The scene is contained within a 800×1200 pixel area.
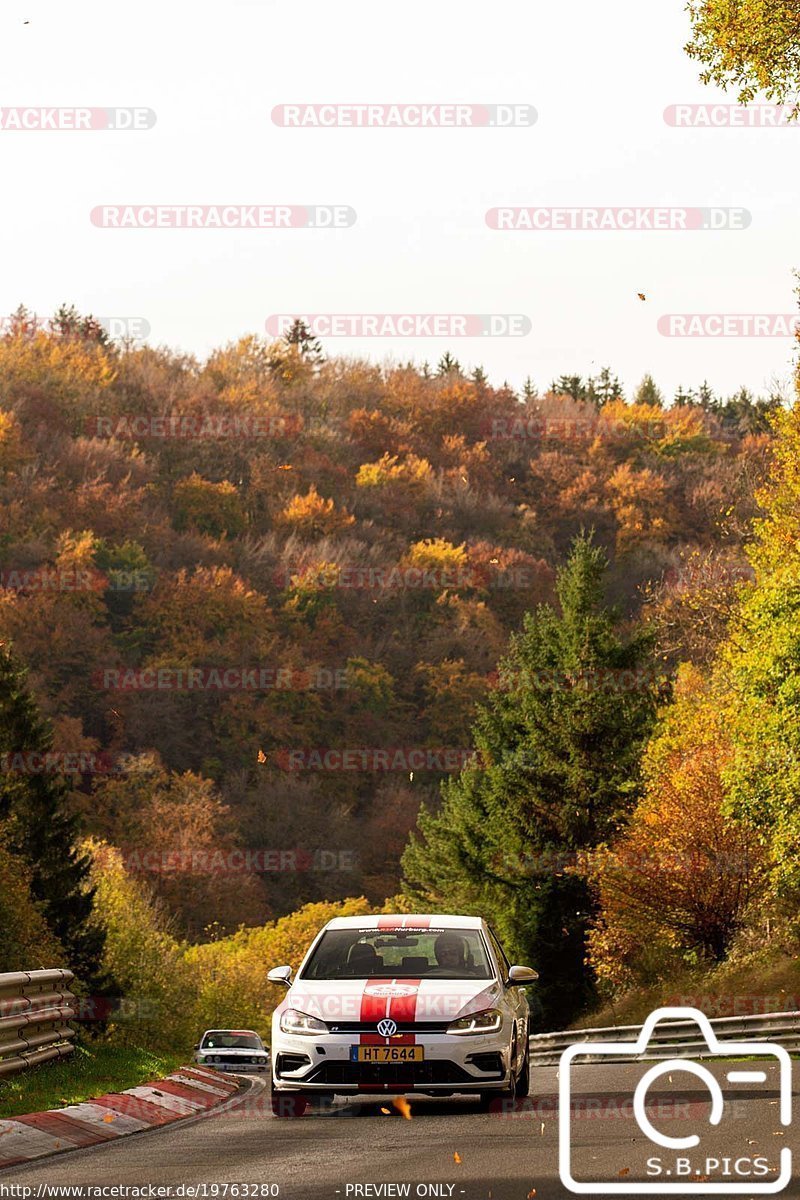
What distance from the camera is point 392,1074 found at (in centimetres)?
1253

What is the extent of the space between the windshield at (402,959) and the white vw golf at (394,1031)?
2 cm

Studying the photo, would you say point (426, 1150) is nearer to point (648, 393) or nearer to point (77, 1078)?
point (77, 1078)

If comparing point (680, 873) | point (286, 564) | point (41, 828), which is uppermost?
point (286, 564)

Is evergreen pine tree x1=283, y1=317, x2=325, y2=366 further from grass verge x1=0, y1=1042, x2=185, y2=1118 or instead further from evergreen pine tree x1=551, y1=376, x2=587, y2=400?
grass verge x1=0, y1=1042, x2=185, y2=1118

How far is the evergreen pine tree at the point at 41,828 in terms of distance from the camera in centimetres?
4806

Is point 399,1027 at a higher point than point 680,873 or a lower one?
higher

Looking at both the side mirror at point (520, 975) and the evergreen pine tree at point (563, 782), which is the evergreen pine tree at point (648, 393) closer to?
the evergreen pine tree at point (563, 782)

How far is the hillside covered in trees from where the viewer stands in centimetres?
10162

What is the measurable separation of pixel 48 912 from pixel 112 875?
24.1 m

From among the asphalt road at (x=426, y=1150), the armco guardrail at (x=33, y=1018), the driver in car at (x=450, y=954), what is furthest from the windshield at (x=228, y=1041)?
the driver in car at (x=450, y=954)

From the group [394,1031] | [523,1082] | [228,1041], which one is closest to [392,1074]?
[394,1031]

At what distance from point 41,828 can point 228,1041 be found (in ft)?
45.4

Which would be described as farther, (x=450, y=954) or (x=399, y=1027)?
(x=450, y=954)

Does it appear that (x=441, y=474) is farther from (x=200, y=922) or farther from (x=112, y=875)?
(x=112, y=875)
